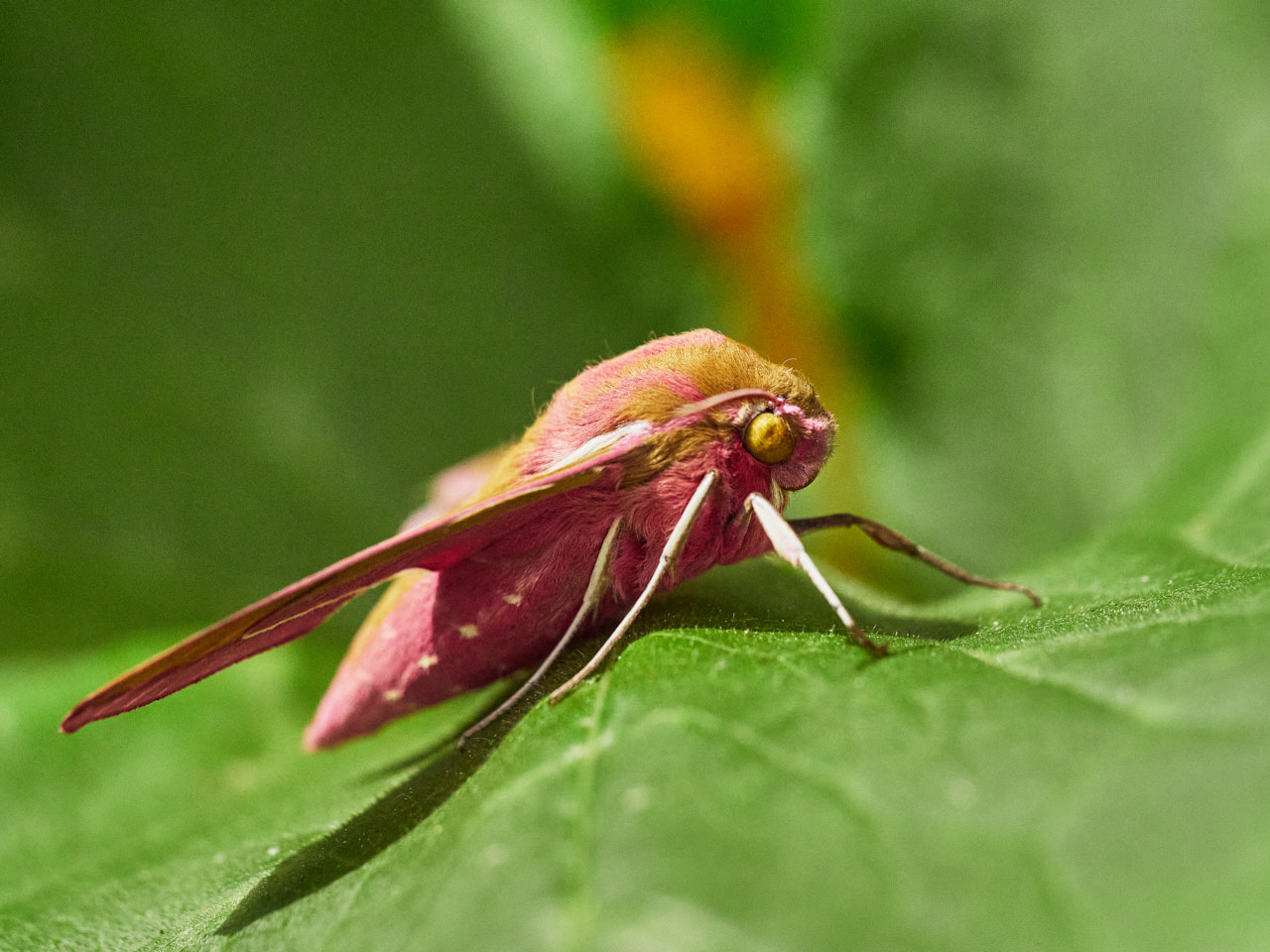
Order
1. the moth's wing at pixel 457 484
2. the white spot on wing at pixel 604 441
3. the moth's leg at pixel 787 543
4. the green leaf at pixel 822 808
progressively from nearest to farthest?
the green leaf at pixel 822 808
the moth's leg at pixel 787 543
the white spot on wing at pixel 604 441
the moth's wing at pixel 457 484

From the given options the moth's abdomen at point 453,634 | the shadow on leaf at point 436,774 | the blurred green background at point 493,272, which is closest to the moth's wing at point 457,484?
the moth's abdomen at point 453,634

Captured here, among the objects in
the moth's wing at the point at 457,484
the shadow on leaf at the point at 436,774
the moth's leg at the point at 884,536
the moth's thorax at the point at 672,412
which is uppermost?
the moth's thorax at the point at 672,412

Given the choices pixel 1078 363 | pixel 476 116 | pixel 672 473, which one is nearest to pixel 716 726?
pixel 672 473

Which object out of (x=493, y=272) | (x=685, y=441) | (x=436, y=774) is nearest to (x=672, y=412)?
(x=685, y=441)

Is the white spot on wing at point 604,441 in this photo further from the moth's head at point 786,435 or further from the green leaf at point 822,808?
the green leaf at point 822,808

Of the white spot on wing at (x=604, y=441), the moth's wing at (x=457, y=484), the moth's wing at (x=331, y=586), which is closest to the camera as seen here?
the moth's wing at (x=331, y=586)

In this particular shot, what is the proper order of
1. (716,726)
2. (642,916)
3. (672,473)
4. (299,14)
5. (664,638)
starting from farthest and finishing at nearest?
(299,14), (672,473), (664,638), (716,726), (642,916)

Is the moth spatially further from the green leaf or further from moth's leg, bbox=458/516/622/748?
the green leaf

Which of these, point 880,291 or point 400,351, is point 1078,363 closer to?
point 880,291
